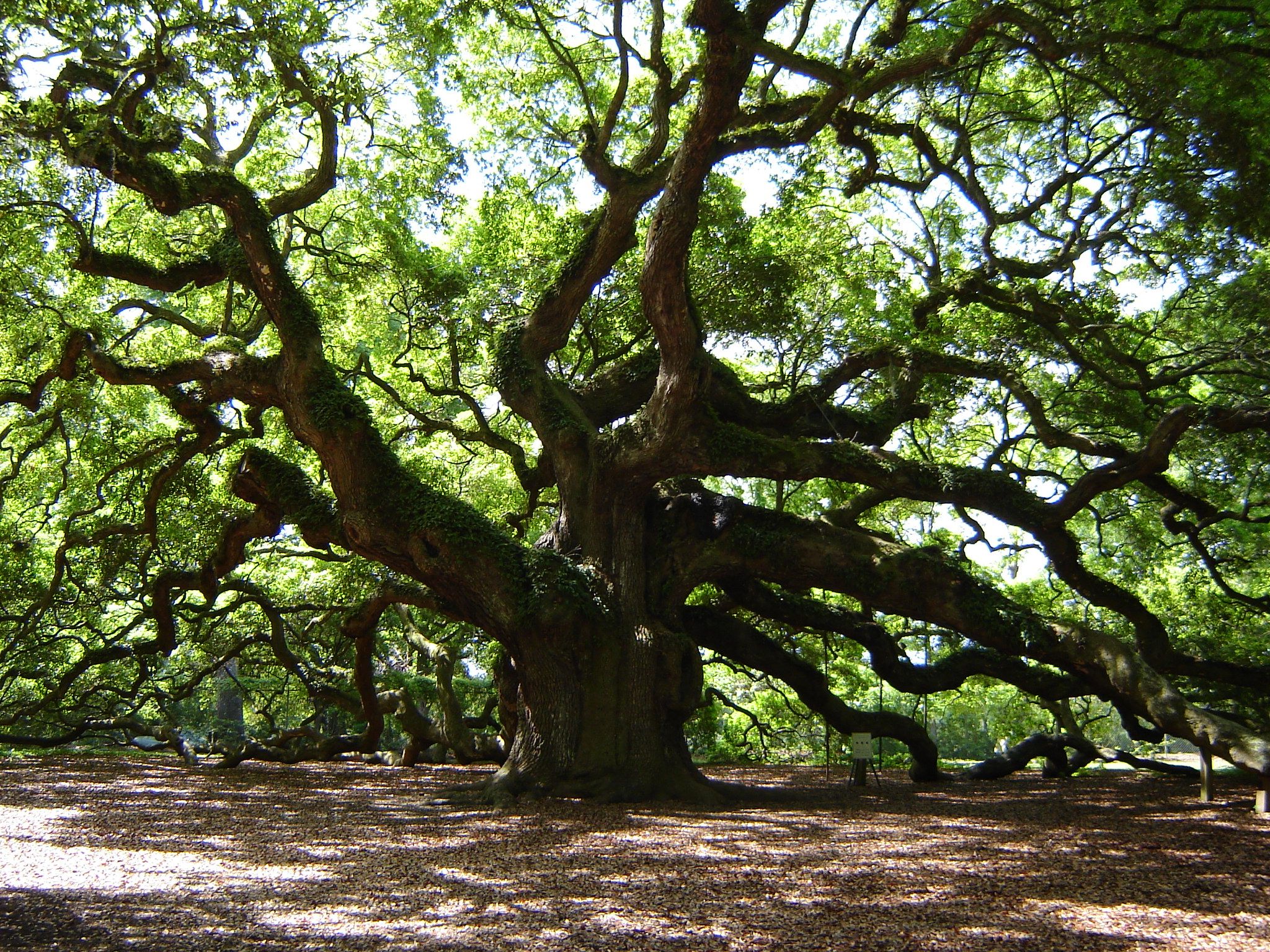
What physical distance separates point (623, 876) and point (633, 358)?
7.07 meters

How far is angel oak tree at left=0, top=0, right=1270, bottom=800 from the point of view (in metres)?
7.91

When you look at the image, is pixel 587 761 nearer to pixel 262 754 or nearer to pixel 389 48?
pixel 262 754

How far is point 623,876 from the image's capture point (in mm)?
5180

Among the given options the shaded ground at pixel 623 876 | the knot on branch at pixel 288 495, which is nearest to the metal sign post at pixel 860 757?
the shaded ground at pixel 623 876

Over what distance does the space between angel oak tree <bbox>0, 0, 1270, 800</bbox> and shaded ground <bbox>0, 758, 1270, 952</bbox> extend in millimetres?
1634

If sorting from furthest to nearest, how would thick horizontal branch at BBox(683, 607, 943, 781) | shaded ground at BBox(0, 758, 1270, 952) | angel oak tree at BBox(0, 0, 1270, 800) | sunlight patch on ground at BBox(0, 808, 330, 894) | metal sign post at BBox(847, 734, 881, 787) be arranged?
thick horizontal branch at BBox(683, 607, 943, 781)
metal sign post at BBox(847, 734, 881, 787)
angel oak tree at BBox(0, 0, 1270, 800)
sunlight patch on ground at BBox(0, 808, 330, 894)
shaded ground at BBox(0, 758, 1270, 952)

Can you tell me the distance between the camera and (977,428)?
14516mm

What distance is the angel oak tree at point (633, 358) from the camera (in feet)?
26.0

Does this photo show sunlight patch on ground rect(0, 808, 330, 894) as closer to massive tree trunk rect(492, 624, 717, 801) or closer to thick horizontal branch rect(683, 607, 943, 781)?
massive tree trunk rect(492, 624, 717, 801)

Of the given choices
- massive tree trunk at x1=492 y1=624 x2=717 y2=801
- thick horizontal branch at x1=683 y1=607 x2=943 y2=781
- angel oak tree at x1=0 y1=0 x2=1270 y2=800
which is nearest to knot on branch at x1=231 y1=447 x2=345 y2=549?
angel oak tree at x1=0 y1=0 x2=1270 y2=800

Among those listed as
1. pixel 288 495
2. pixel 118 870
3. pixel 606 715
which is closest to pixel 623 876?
pixel 118 870

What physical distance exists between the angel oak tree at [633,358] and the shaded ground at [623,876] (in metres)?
1.63

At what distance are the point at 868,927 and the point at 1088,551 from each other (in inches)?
712

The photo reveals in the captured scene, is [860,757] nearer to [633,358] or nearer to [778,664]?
[778,664]
